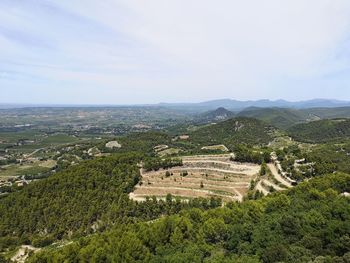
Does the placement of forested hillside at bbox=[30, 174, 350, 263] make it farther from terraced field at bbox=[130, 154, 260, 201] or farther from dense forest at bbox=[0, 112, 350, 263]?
terraced field at bbox=[130, 154, 260, 201]

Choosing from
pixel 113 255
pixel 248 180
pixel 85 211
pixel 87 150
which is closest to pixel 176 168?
pixel 248 180

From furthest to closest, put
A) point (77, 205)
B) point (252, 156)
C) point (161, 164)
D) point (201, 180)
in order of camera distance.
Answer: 1. point (161, 164)
2. point (252, 156)
3. point (201, 180)
4. point (77, 205)

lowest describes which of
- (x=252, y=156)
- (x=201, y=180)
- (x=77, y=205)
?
(x=77, y=205)

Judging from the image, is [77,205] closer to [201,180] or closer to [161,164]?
[161,164]

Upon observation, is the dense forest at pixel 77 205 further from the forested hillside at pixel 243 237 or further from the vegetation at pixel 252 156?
the vegetation at pixel 252 156

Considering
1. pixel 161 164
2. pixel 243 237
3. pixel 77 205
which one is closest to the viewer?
pixel 243 237

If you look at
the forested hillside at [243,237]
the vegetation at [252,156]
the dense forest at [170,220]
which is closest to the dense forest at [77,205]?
the dense forest at [170,220]

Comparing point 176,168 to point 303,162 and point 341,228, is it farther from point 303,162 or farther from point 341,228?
point 341,228

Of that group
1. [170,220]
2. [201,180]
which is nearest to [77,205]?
[201,180]
